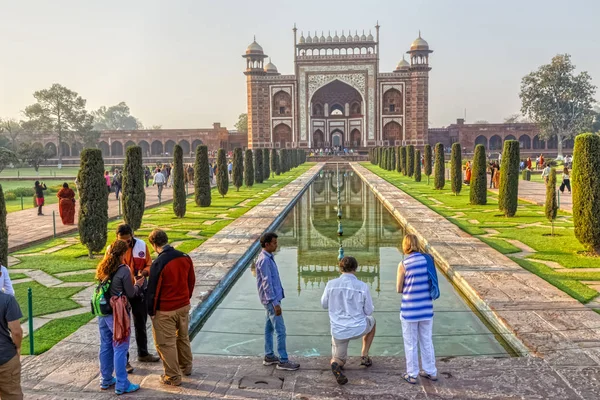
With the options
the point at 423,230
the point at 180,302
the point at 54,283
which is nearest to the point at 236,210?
the point at 423,230

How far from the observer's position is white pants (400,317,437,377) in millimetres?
3473

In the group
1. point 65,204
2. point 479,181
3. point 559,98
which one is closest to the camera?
point 65,204

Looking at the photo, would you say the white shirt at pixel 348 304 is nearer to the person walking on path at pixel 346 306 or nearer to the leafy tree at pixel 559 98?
the person walking on path at pixel 346 306

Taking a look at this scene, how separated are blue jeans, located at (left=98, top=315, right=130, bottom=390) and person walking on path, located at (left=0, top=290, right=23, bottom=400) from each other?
73cm

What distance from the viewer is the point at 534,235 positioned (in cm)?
850

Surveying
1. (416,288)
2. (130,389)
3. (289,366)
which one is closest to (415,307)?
(416,288)

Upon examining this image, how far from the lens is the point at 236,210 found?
41.2ft

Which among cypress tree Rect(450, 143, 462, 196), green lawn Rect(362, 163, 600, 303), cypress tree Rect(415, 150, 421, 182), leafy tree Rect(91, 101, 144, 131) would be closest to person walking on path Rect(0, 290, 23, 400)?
green lawn Rect(362, 163, 600, 303)

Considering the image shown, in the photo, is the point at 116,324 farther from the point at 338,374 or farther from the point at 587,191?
the point at 587,191

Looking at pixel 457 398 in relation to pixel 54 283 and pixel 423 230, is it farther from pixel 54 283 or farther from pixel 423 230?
pixel 423 230

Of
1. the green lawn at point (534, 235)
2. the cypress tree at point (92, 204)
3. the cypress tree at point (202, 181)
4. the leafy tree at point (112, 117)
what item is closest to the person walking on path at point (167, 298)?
the green lawn at point (534, 235)

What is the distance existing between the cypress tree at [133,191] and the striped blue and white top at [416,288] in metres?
5.89

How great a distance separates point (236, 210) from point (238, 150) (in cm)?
567

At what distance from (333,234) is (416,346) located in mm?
5907
